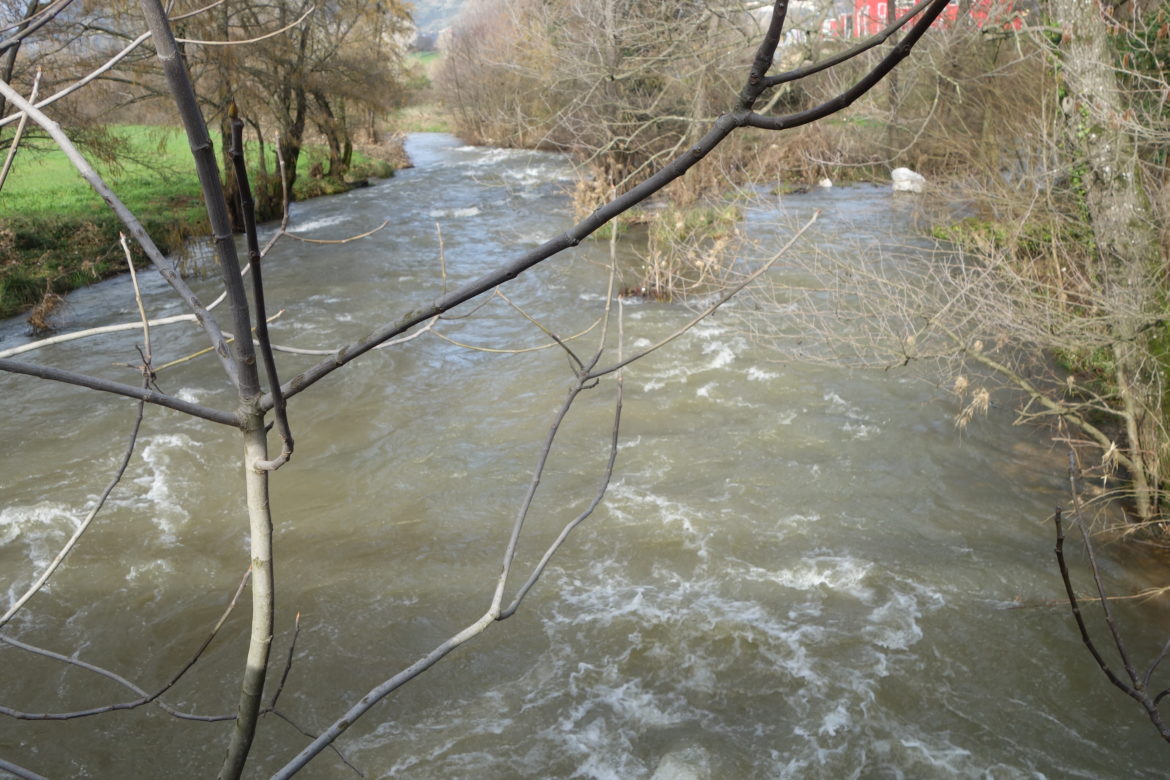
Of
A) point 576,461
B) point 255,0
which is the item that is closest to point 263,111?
point 255,0

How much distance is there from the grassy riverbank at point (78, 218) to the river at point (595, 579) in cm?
402

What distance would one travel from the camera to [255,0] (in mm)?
17516

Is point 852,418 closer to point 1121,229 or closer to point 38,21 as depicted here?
point 1121,229

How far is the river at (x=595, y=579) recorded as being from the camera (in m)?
4.65

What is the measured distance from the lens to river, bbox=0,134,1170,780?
4.65 metres

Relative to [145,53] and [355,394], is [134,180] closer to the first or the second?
[145,53]

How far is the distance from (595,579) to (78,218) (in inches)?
538

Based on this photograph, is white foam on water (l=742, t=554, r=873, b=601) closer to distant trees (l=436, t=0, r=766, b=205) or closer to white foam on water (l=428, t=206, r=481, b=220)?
distant trees (l=436, t=0, r=766, b=205)

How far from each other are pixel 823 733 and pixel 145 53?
42.5 feet

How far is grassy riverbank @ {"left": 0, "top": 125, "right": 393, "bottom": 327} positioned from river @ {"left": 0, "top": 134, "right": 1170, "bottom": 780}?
158 inches

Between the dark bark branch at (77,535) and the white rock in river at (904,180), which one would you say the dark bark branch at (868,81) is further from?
the white rock in river at (904,180)

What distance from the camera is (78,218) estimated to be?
51.0 feet

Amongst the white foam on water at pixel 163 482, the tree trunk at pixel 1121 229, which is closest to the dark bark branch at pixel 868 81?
the tree trunk at pixel 1121 229

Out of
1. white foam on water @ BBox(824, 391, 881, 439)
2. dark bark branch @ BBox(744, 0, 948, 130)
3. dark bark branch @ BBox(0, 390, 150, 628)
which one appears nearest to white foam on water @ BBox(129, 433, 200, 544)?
dark bark branch @ BBox(0, 390, 150, 628)
